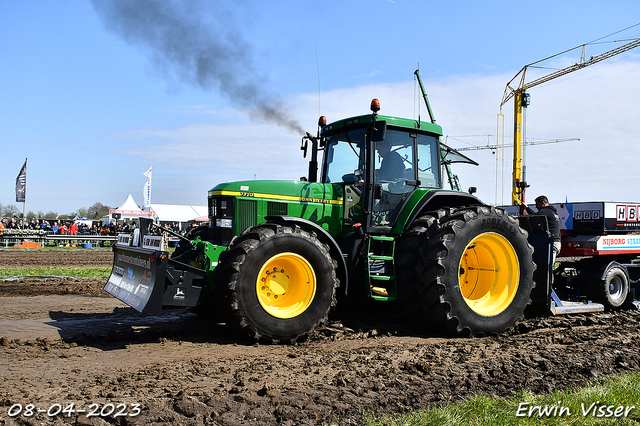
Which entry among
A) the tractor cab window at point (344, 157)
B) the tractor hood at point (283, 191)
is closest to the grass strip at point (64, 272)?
the tractor hood at point (283, 191)

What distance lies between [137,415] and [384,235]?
385 cm

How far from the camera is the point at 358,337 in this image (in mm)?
5938

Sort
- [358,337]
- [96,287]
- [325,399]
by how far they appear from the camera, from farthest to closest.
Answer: [96,287], [358,337], [325,399]

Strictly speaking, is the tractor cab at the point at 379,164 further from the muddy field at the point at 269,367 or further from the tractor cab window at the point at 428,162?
the muddy field at the point at 269,367

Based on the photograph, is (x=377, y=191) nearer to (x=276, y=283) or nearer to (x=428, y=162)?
(x=428, y=162)

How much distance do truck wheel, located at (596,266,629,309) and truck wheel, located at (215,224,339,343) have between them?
5.31 m

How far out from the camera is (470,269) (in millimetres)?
6895

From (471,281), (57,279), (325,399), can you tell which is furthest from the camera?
(57,279)

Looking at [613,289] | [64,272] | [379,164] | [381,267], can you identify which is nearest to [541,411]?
[381,267]

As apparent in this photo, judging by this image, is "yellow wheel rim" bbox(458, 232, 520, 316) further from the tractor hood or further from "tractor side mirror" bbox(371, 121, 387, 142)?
the tractor hood

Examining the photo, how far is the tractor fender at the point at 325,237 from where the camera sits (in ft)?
19.4

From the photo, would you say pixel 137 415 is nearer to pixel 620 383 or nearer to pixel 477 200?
pixel 620 383

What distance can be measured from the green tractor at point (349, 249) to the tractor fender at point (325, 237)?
2 centimetres

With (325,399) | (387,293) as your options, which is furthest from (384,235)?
(325,399)
